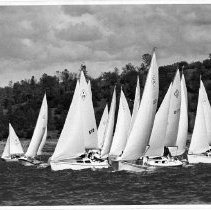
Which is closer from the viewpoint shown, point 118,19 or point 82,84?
point 118,19

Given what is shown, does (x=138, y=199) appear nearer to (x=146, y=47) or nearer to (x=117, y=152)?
(x=146, y=47)

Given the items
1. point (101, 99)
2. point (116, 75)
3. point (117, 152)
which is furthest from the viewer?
point (101, 99)

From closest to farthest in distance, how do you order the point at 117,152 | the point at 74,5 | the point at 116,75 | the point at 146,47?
the point at 74,5 < the point at 146,47 < the point at 116,75 < the point at 117,152

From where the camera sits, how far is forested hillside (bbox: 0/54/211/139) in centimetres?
2641

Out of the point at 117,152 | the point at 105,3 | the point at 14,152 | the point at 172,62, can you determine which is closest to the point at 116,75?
the point at 172,62

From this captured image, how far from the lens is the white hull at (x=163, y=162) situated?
3035cm

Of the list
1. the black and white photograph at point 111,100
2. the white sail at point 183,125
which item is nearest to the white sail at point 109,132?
the black and white photograph at point 111,100

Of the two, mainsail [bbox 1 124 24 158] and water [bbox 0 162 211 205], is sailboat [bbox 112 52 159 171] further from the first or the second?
mainsail [bbox 1 124 24 158]

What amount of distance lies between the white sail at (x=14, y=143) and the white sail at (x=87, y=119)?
23.6ft

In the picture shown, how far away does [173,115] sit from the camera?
32969mm

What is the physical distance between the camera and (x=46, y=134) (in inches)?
1473

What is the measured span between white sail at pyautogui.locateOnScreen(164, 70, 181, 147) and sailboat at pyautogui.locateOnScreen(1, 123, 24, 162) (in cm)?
886

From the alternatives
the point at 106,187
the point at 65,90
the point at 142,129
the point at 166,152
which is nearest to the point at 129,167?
the point at 142,129

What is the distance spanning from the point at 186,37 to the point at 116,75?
4851 millimetres
